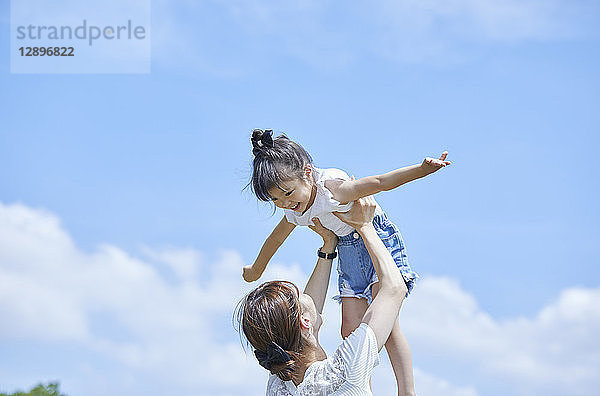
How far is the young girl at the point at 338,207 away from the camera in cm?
369

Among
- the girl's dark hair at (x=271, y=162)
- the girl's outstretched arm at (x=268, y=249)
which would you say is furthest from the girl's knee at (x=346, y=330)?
the girl's dark hair at (x=271, y=162)

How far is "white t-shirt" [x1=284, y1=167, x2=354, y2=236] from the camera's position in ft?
12.3

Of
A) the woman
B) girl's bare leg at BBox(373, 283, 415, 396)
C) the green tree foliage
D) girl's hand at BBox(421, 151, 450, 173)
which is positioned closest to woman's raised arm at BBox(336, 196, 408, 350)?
the woman

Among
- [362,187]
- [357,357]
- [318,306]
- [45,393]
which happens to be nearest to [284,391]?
[357,357]

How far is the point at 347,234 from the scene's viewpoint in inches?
157

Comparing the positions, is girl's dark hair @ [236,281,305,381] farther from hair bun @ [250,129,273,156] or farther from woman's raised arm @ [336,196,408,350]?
hair bun @ [250,129,273,156]

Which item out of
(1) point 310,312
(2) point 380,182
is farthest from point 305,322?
Result: (2) point 380,182

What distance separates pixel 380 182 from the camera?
3525 mm

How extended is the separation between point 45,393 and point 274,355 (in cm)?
460

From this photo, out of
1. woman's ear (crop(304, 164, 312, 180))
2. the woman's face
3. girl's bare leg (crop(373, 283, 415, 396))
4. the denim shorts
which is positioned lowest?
the woman's face

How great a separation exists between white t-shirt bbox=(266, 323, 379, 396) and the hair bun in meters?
1.39

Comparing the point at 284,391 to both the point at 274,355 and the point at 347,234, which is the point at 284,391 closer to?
the point at 274,355

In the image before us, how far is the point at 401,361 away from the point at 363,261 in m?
0.61

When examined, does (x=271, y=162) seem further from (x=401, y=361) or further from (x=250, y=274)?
(x=401, y=361)
